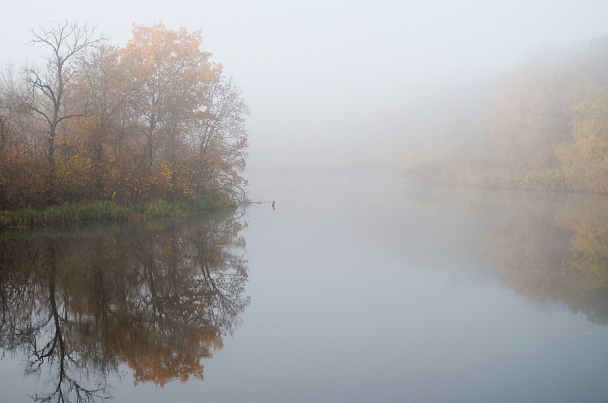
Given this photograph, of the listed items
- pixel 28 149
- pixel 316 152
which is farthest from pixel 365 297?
pixel 316 152

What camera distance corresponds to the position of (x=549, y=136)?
57.2 meters

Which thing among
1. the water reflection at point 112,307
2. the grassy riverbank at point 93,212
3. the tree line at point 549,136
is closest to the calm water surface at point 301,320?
the water reflection at point 112,307

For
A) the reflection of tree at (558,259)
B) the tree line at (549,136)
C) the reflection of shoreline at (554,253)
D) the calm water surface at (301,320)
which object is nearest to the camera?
the calm water surface at (301,320)

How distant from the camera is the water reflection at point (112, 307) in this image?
6.34m

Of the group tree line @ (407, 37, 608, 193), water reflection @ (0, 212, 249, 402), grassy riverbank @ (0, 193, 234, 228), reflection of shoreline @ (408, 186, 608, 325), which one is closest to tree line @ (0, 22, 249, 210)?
grassy riverbank @ (0, 193, 234, 228)

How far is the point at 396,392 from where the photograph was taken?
571cm

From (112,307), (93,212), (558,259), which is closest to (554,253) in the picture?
(558,259)

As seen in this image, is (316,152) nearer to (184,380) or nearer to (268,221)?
(268,221)

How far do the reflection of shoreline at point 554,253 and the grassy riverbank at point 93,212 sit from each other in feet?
51.4

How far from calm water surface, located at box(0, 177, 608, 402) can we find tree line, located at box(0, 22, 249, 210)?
4773 mm

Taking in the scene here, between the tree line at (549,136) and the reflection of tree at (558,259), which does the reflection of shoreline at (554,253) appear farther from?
the tree line at (549,136)

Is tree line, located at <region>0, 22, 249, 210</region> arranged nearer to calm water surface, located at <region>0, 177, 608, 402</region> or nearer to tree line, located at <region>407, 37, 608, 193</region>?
calm water surface, located at <region>0, 177, 608, 402</region>

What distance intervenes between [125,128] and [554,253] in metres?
21.0

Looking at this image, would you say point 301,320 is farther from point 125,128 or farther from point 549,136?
point 549,136
